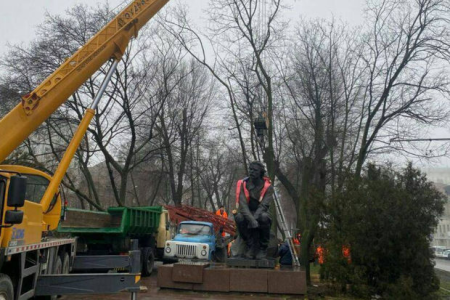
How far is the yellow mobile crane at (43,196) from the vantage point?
5855mm

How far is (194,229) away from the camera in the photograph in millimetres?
17422

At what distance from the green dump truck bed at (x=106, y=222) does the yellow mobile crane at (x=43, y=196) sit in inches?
114

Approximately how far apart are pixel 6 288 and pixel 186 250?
33.4 feet

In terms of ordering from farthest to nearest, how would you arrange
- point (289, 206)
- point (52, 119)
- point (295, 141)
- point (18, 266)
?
point (289, 206)
point (295, 141)
point (52, 119)
point (18, 266)

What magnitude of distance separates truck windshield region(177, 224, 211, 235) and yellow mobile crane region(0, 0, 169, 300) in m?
6.88

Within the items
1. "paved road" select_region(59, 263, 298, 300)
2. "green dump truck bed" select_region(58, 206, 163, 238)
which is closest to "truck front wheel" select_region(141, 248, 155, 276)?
"green dump truck bed" select_region(58, 206, 163, 238)

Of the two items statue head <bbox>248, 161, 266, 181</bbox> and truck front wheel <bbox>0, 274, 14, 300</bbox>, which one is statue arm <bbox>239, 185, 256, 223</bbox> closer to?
statue head <bbox>248, 161, 266, 181</bbox>

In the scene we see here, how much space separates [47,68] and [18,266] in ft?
53.0

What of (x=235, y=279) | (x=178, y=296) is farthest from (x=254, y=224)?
(x=178, y=296)

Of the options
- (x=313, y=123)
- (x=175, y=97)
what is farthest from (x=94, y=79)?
(x=313, y=123)

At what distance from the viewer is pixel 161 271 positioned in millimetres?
11469

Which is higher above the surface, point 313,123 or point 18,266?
point 313,123

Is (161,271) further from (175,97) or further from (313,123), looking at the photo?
(175,97)

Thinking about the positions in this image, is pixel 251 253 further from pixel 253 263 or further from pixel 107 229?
pixel 107 229
